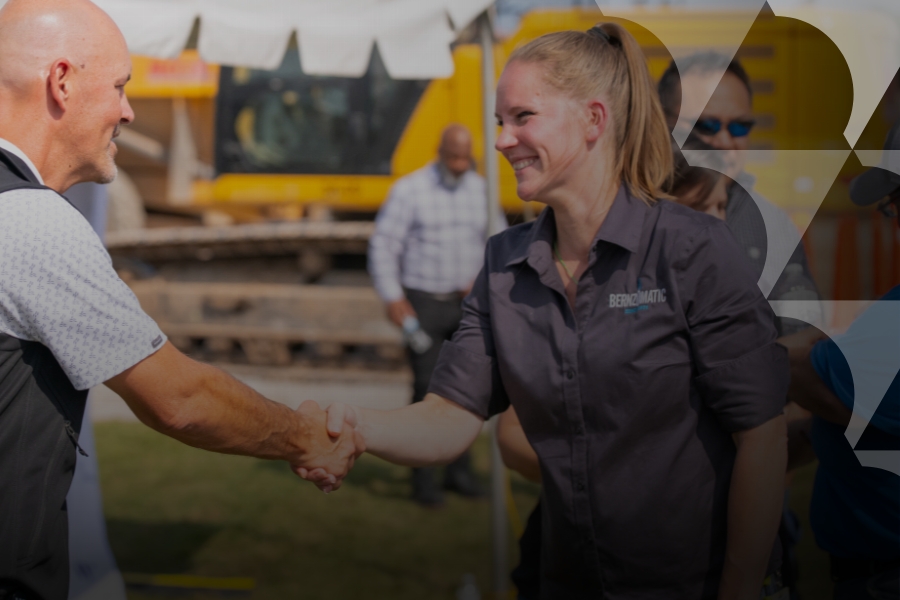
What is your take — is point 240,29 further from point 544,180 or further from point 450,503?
point 450,503

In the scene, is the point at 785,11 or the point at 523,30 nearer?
the point at 785,11

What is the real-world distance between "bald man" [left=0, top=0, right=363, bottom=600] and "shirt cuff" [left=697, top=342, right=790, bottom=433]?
96cm

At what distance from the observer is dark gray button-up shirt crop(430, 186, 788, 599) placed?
60.5 inches

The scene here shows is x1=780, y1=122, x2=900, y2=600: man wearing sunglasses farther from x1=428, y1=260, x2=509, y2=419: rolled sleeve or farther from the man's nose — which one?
the man's nose

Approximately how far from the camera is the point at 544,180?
5.64ft

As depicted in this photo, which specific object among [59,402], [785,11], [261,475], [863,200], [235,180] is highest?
[785,11]

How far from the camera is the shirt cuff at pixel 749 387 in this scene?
4.99ft

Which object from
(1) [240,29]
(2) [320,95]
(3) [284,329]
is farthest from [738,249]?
(3) [284,329]

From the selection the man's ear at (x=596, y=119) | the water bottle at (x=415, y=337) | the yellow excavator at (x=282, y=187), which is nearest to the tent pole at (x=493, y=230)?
the water bottle at (x=415, y=337)

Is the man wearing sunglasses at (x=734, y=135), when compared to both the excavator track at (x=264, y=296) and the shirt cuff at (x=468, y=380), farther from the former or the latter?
the excavator track at (x=264, y=296)

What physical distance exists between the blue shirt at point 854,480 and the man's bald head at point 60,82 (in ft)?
5.28

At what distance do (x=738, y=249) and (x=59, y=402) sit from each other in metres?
1.35

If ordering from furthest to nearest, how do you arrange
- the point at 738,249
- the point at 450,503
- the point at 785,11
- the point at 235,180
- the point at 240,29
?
1. the point at 235,180
2. the point at 450,503
3. the point at 240,29
4. the point at 785,11
5. the point at 738,249

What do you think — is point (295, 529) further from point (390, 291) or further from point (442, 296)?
point (442, 296)
